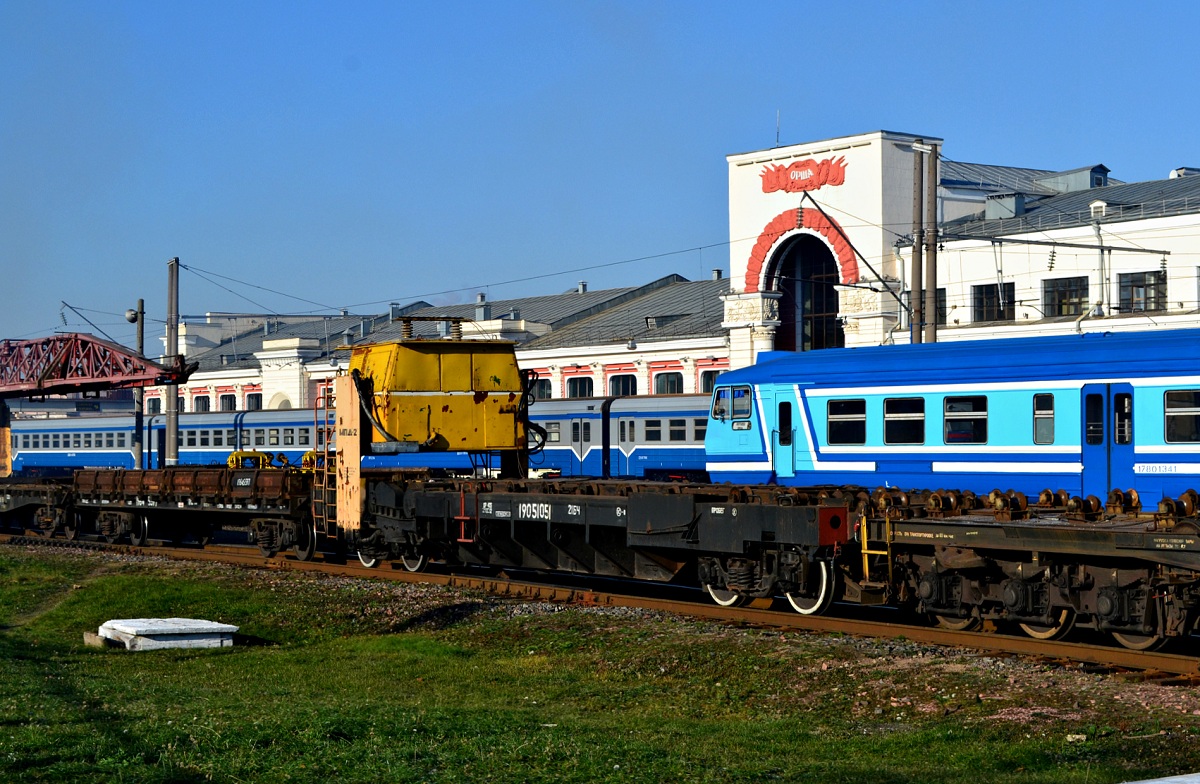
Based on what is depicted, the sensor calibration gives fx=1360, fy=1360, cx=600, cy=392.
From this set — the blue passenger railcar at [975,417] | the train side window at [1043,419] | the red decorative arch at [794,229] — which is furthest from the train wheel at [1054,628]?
the red decorative arch at [794,229]

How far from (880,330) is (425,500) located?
3410 cm

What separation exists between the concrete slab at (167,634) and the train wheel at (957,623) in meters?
8.71

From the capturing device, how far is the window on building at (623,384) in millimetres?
64688

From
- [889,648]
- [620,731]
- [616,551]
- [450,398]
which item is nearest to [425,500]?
[450,398]

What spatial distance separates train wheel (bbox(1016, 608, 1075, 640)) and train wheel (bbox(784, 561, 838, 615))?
2613 millimetres

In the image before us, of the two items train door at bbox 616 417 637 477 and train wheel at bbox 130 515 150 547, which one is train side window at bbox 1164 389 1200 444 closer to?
train wheel at bbox 130 515 150 547

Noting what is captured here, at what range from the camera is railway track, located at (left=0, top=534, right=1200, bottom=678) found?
13656mm

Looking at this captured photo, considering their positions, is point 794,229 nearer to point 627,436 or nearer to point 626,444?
point 627,436

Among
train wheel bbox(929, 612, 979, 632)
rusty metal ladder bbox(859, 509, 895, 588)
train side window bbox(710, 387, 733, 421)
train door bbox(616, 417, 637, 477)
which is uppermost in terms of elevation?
train side window bbox(710, 387, 733, 421)

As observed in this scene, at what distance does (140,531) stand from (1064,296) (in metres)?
33.1

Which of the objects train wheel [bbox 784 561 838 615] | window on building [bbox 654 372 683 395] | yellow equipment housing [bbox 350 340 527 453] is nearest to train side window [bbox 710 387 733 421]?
yellow equipment housing [bbox 350 340 527 453]

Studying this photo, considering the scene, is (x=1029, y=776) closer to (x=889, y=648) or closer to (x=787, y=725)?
(x=787, y=725)

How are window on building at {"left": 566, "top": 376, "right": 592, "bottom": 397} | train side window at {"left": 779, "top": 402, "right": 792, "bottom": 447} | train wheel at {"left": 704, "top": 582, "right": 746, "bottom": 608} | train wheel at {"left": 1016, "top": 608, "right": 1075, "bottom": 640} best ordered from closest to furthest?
1. train wheel at {"left": 1016, "top": 608, "right": 1075, "bottom": 640}
2. train wheel at {"left": 704, "top": 582, "right": 746, "bottom": 608}
3. train side window at {"left": 779, "top": 402, "right": 792, "bottom": 447}
4. window on building at {"left": 566, "top": 376, "right": 592, "bottom": 397}

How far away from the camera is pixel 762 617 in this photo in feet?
57.5
